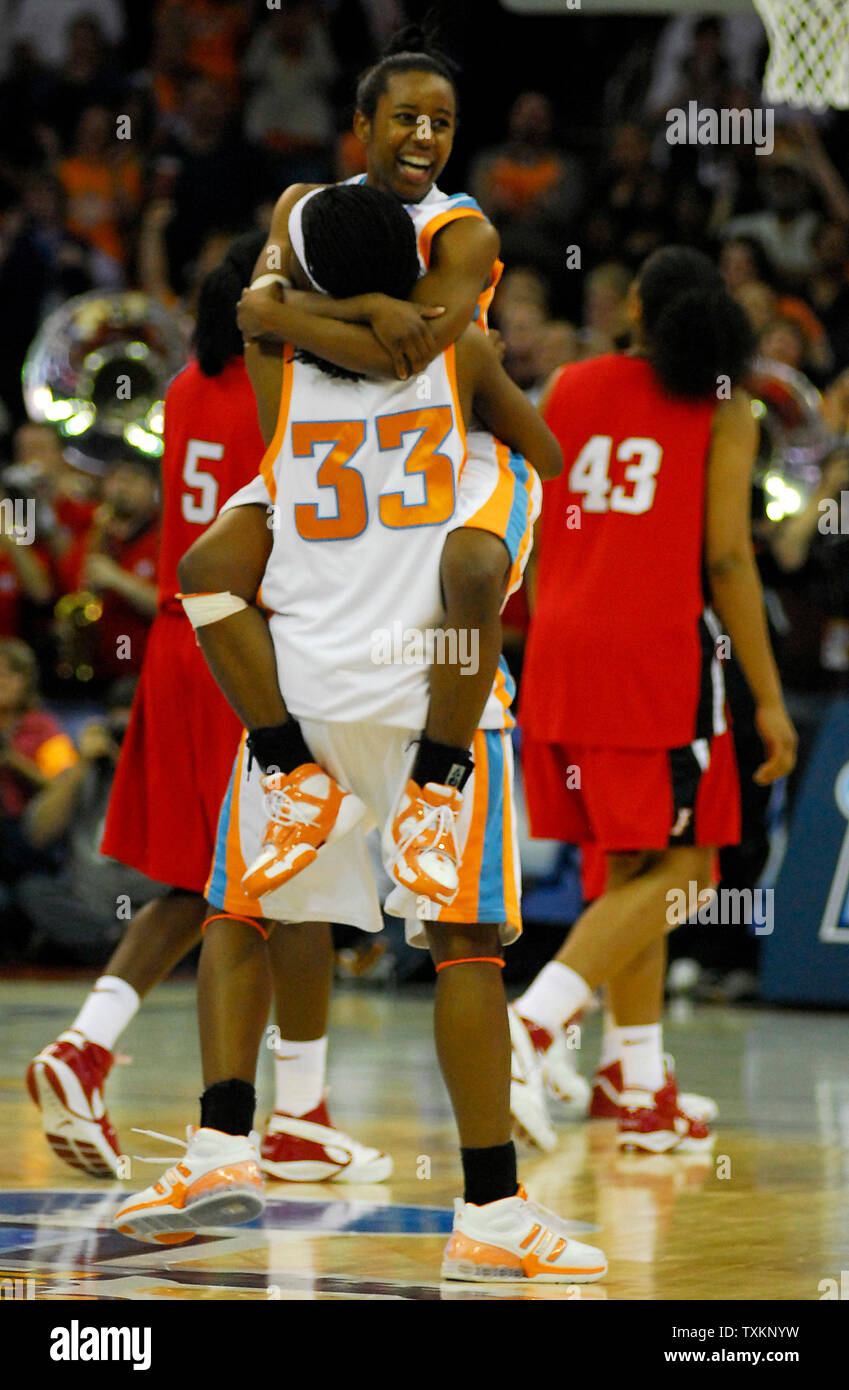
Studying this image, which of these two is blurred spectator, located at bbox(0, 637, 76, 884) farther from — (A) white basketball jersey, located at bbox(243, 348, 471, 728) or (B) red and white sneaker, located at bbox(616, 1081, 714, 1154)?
(A) white basketball jersey, located at bbox(243, 348, 471, 728)

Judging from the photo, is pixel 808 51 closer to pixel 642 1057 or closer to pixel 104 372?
pixel 642 1057

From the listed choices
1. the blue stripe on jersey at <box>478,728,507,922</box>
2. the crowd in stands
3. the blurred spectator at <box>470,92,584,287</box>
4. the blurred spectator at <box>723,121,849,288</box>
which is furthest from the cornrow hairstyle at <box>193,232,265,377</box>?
the blurred spectator at <box>470,92,584,287</box>

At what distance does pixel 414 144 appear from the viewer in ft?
10.8

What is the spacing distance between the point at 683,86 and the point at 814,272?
179cm

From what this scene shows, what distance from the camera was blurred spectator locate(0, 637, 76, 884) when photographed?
335 inches

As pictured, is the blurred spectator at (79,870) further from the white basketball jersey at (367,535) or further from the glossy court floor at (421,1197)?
the white basketball jersey at (367,535)

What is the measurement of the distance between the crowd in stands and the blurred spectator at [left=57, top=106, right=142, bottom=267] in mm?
13

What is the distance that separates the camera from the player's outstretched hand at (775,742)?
472 centimetres

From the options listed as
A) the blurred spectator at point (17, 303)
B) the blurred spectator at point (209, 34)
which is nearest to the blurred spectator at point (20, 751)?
the blurred spectator at point (17, 303)

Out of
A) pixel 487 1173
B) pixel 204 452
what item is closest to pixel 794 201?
pixel 204 452

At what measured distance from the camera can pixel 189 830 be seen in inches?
177

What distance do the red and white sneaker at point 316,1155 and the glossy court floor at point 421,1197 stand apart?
0.19 feet
